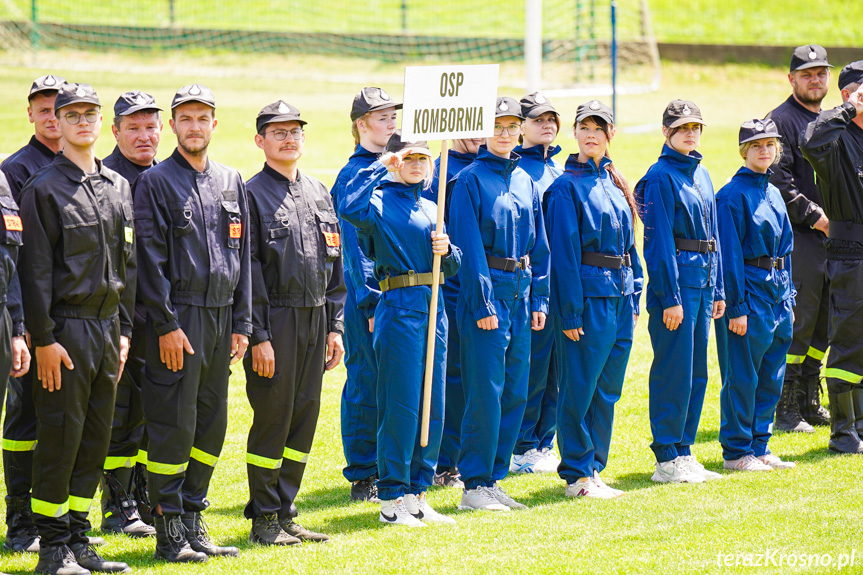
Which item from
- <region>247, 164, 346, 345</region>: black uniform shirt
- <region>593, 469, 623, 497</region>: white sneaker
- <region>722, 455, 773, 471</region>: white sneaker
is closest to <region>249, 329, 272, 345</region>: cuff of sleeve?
<region>247, 164, 346, 345</region>: black uniform shirt

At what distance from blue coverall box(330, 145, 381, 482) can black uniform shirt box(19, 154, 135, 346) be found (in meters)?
1.89

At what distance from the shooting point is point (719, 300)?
742 cm

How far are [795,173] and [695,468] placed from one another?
297cm

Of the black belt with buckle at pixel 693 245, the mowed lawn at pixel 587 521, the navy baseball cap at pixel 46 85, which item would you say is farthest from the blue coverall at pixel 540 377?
the navy baseball cap at pixel 46 85

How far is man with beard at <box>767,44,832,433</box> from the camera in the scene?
8.81 m

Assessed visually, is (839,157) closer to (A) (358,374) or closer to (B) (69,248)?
(A) (358,374)

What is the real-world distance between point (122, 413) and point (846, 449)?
5.03m

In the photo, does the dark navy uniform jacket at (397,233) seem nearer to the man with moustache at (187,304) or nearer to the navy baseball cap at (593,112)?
the man with moustache at (187,304)

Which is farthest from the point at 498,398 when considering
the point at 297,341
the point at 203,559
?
the point at 203,559

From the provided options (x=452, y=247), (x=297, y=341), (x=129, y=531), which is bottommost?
(x=129, y=531)

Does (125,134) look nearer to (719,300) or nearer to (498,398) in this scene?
(498,398)

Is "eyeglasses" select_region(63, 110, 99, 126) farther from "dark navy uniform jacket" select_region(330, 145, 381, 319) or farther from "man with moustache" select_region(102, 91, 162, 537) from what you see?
"dark navy uniform jacket" select_region(330, 145, 381, 319)

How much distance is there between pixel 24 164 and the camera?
6.27 meters

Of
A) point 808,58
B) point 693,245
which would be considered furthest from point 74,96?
point 808,58
